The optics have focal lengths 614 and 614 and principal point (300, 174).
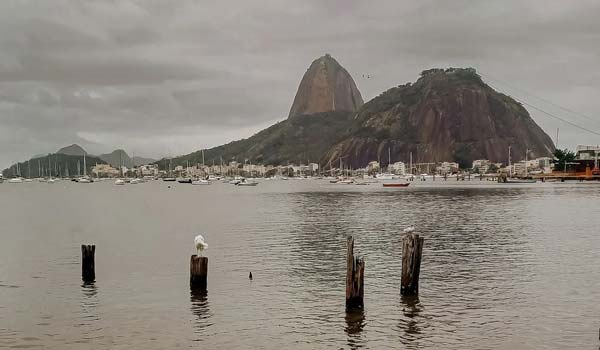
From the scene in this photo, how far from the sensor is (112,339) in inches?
934

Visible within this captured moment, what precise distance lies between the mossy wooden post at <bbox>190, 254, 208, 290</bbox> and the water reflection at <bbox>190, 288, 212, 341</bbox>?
34 cm

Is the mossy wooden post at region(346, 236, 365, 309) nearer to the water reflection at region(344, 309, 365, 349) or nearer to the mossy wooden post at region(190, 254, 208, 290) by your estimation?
the water reflection at region(344, 309, 365, 349)

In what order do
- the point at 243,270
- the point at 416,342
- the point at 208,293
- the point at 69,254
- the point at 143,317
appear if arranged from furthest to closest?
the point at 69,254 → the point at 243,270 → the point at 208,293 → the point at 143,317 → the point at 416,342

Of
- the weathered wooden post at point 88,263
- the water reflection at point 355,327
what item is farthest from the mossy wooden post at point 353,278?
the weathered wooden post at point 88,263

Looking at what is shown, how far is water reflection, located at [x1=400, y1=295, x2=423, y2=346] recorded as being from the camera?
23.5 metres

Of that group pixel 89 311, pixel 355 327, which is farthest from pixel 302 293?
pixel 89 311

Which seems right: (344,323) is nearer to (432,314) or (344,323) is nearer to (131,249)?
(432,314)

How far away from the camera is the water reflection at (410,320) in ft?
77.2

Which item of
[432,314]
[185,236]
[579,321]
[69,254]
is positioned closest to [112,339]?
[432,314]

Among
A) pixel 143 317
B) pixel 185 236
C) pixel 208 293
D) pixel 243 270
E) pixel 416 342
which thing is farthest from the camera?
pixel 185 236

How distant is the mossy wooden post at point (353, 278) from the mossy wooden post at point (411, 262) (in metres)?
2.99

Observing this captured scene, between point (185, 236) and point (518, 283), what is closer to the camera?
point (518, 283)

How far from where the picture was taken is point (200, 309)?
2848 centimetres

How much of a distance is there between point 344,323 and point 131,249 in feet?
101
